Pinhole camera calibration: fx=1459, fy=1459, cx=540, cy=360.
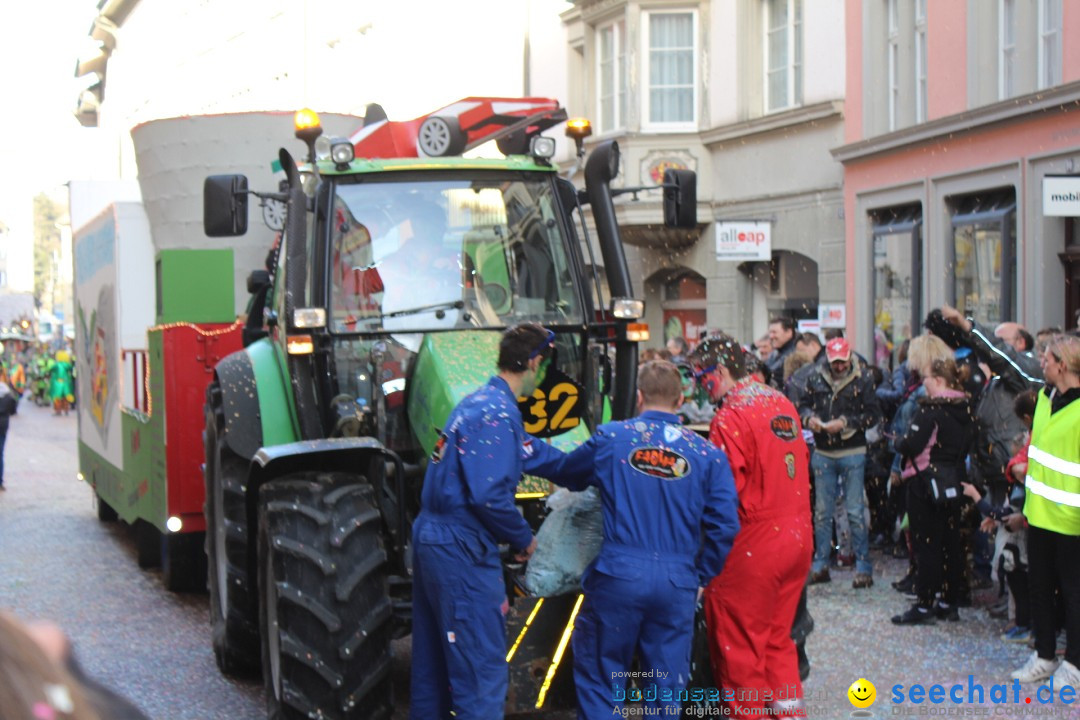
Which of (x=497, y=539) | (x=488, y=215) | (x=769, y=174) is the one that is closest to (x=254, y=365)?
(x=488, y=215)

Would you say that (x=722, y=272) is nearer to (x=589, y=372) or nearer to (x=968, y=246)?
(x=968, y=246)

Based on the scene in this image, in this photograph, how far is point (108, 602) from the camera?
32.3ft

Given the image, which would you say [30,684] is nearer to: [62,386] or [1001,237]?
[1001,237]

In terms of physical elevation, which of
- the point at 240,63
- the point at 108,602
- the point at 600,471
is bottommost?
the point at 108,602

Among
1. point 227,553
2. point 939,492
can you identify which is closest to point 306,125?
point 227,553

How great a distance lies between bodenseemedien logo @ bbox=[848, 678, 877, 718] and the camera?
270 inches

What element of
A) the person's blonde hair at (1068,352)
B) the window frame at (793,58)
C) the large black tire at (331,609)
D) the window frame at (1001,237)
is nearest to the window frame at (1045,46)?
the window frame at (1001,237)

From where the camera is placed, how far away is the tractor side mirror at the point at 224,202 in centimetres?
742

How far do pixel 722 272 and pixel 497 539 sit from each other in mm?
17295

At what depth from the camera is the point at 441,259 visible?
22.5 feet

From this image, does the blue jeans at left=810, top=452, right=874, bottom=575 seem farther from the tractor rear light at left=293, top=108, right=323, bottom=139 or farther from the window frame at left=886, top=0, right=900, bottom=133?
the window frame at left=886, top=0, right=900, bottom=133

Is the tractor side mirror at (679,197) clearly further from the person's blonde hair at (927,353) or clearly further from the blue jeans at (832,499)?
the blue jeans at (832,499)

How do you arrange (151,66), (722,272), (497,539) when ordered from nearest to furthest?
(497,539)
(722,272)
(151,66)

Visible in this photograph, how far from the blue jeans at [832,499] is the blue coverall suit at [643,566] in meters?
4.86
